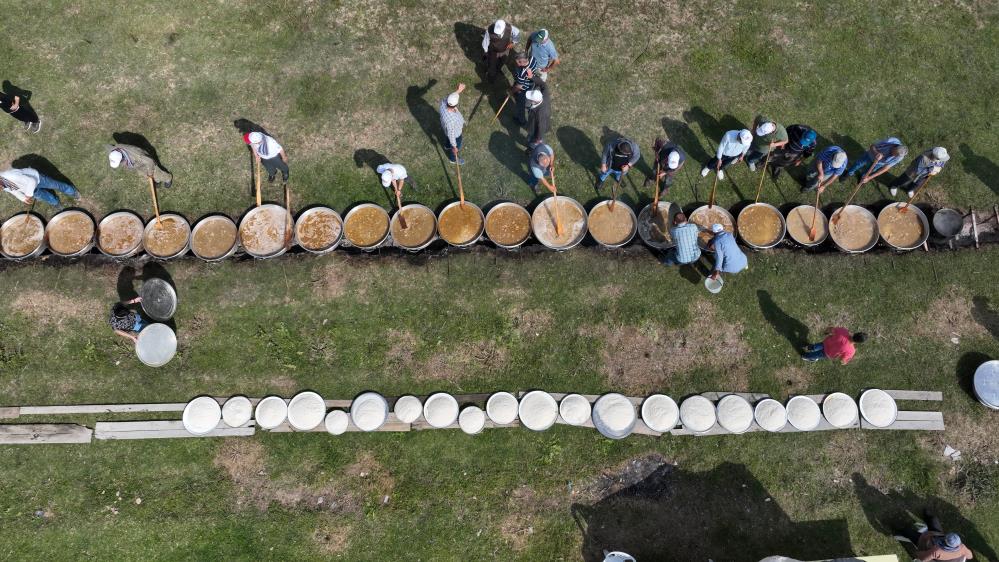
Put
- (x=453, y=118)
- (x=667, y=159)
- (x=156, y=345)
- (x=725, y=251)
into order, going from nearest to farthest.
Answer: (x=725, y=251) → (x=667, y=159) → (x=156, y=345) → (x=453, y=118)

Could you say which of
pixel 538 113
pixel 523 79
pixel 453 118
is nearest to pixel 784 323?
pixel 538 113

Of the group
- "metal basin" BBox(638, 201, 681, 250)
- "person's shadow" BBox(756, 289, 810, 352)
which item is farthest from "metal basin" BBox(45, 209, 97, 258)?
"person's shadow" BBox(756, 289, 810, 352)

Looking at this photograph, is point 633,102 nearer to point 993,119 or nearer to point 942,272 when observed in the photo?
point 942,272

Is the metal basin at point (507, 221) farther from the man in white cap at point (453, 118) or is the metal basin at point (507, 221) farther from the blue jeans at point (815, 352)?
the blue jeans at point (815, 352)

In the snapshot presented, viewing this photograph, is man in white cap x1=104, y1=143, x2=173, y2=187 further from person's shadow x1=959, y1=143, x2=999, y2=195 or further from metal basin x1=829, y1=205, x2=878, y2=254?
person's shadow x1=959, y1=143, x2=999, y2=195

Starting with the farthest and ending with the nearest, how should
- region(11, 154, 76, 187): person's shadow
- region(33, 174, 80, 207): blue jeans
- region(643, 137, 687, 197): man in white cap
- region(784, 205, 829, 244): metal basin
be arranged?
1. region(11, 154, 76, 187): person's shadow
2. region(784, 205, 829, 244): metal basin
3. region(33, 174, 80, 207): blue jeans
4. region(643, 137, 687, 197): man in white cap

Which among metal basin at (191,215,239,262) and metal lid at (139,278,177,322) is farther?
metal basin at (191,215,239,262)

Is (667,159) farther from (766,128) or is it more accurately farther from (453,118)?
(453,118)
